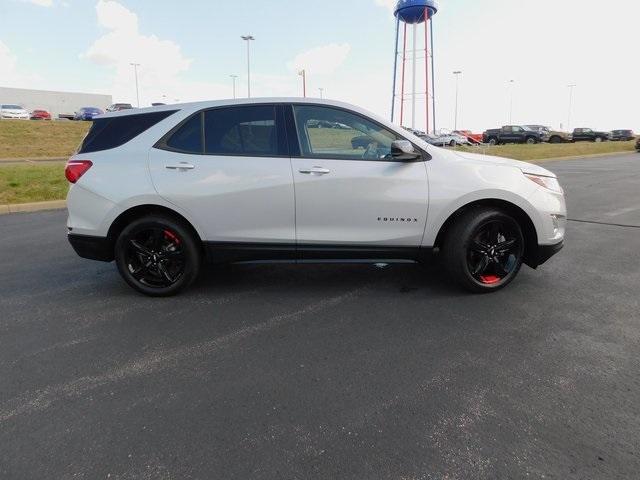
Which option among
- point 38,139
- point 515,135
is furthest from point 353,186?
point 515,135

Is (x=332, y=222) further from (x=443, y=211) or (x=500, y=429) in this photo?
(x=500, y=429)

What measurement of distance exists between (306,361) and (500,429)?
1.21 m

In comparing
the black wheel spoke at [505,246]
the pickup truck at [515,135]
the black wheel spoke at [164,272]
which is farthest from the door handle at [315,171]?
the pickup truck at [515,135]

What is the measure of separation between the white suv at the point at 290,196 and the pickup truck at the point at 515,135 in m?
39.6

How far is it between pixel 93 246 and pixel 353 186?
234 centimetres

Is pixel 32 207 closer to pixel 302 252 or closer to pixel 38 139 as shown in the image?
pixel 302 252

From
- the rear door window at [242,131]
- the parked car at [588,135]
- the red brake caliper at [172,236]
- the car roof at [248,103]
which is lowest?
the red brake caliper at [172,236]

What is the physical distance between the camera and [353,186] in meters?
3.89

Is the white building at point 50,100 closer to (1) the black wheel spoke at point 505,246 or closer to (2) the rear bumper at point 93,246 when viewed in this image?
(2) the rear bumper at point 93,246

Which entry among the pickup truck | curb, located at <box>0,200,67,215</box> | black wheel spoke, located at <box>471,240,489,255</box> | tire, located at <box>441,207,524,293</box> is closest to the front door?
tire, located at <box>441,207,524,293</box>

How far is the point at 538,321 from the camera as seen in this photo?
3543mm

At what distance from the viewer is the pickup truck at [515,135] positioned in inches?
1605

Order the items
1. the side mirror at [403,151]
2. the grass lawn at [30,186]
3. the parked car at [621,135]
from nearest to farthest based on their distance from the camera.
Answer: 1. the side mirror at [403,151]
2. the grass lawn at [30,186]
3. the parked car at [621,135]

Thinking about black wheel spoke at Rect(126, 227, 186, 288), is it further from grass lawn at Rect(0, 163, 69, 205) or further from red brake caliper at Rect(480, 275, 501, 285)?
grass lawn at Rect(0, 163, 69, 205)
